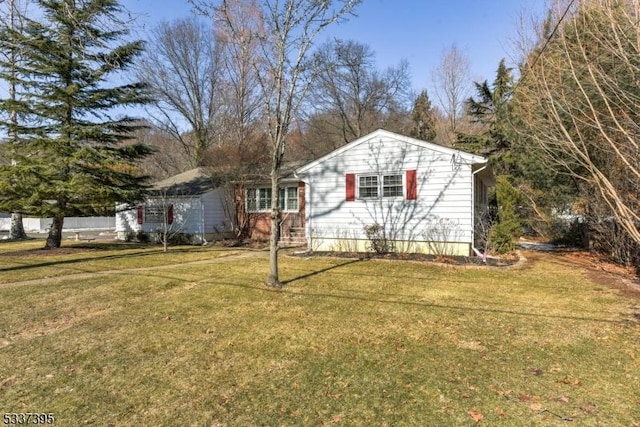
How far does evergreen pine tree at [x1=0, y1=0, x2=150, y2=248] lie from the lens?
41.0 feet

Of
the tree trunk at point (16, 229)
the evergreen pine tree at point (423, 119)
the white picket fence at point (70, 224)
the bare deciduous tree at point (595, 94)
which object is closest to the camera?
the bare deciduous tree at point (595, 94)

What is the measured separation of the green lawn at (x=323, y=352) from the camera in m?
3.15

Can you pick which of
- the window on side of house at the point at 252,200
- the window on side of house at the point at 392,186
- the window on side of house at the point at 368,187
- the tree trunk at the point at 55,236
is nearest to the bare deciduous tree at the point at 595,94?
the window on side of house at the point at 392,186

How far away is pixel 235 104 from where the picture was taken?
27078 mm

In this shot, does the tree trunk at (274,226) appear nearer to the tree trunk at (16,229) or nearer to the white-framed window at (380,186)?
the white-framed window at (380,186)

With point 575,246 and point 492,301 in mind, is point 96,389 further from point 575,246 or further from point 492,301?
point 575,246

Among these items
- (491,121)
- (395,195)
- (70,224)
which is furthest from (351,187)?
(70,224)

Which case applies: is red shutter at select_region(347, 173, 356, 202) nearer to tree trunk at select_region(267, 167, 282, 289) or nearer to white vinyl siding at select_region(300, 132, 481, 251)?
white vinyl siding at select_region(300, 132, 481, 251)

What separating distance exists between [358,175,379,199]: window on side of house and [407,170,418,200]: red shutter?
1.03 metres

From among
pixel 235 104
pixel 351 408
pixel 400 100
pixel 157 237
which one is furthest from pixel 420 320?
pixel 400 100

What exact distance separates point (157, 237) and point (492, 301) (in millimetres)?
15605

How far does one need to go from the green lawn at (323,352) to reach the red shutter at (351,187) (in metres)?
4.61

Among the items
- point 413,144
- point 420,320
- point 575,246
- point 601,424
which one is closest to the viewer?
point 601,424

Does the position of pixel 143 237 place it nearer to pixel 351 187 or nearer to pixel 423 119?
pixel 351 187
